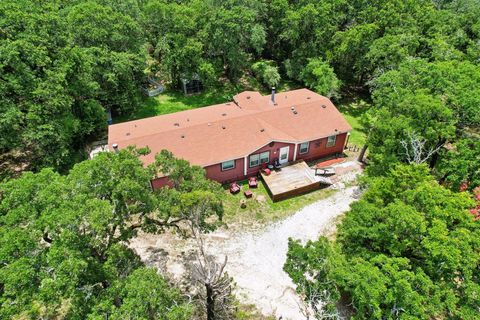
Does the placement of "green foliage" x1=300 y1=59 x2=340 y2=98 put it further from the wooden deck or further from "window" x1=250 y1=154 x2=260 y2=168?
"window" x1=250 y1=154 x2=260 y2=168

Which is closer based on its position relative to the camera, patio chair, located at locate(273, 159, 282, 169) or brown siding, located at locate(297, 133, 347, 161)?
patio chair, located at locate(273, 159, 282, 169)

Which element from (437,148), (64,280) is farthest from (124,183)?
(437,148)

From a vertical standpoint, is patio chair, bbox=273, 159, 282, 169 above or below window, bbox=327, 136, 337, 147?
below

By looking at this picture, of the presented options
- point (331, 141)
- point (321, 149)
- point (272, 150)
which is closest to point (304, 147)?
point (321, 149)

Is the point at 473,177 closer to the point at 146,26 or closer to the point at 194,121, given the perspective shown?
the point at 194,121

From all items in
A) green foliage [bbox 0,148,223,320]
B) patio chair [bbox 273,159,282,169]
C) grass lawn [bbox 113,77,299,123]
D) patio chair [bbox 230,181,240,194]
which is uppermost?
green foliage [bbox 0,148,223,320]

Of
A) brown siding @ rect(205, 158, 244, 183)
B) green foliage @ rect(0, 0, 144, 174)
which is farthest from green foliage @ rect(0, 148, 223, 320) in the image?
green foliage @ rect(0, 0, 144, 174)

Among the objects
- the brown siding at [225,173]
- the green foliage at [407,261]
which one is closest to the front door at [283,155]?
the brown siding at [225,173]
